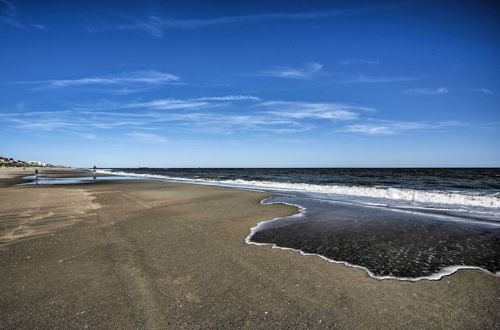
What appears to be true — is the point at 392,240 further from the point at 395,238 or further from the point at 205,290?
the point at 205,290

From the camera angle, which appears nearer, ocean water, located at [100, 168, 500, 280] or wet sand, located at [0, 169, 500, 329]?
wet sand, located at [0, 169, 500, 329]

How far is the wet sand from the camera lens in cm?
352

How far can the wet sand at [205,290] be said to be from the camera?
352 centimetres

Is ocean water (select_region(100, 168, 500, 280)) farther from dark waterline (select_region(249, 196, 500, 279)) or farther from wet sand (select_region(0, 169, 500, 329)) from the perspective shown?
wet sand (select_region(0, 169, 500, 329))

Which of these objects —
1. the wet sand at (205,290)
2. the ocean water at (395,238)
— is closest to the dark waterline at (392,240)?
the ocean water at (395,238)

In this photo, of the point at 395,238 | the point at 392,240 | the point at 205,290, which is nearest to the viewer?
the point at 205,290

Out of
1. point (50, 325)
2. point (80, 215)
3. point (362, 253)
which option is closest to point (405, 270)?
point (362, 253)

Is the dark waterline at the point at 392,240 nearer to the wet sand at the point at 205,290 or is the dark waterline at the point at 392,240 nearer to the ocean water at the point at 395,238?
the ocean water at the point at 395,238

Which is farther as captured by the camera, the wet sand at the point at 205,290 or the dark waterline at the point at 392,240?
the dark waterline at the point at 392,240

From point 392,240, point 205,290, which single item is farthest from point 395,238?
point 205,290

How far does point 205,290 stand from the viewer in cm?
433

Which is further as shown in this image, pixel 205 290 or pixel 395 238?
pixel 395 238

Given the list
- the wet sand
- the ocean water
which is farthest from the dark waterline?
the wet sand

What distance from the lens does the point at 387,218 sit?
10.6 m
